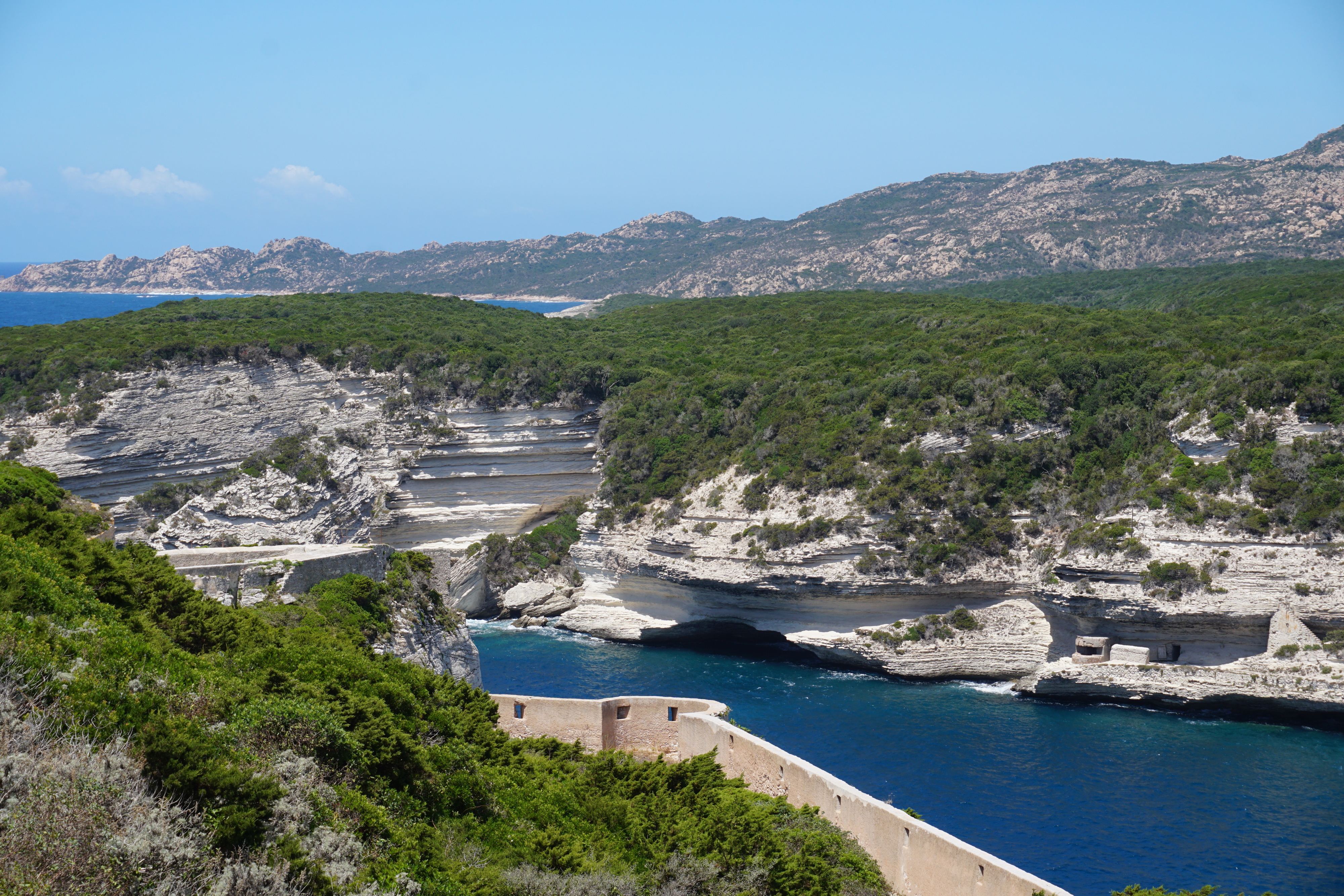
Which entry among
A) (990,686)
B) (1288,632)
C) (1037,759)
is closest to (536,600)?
(990,686)

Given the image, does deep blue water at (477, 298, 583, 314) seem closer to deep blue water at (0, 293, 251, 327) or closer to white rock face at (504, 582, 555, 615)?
deep blue water at (0, 293, 251, 327)

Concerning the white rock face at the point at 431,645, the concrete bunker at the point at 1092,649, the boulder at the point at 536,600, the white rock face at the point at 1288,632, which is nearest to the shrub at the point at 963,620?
the concrete bunker at the point at 1092,649

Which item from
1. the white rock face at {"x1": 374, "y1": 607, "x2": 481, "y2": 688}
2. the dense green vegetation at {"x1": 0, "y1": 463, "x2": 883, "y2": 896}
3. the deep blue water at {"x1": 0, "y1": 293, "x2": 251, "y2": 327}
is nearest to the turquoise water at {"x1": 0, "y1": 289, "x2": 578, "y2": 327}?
the deep blue water at {"x1": 0, "y1": 293, "x2": 251, "y2": 327}

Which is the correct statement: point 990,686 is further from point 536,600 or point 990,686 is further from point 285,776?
point 285,776

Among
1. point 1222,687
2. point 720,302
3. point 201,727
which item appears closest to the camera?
point 201,727

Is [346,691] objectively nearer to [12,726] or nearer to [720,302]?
[12,726]

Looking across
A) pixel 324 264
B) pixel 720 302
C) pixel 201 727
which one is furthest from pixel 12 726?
pixel 324 264
